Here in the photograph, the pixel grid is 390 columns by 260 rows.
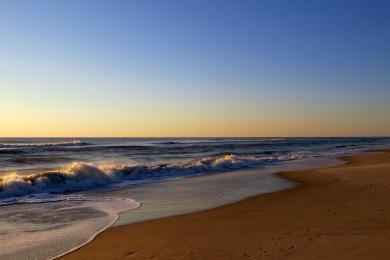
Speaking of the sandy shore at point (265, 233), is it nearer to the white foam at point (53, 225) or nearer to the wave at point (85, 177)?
the white foam at point (53, 225)


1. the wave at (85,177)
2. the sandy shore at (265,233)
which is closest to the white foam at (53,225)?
the sandy shore at (265,233)

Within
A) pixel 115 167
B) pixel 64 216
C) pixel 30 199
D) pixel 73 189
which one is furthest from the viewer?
pixel 115 167

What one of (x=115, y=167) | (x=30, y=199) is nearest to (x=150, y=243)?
(x=30, y=199)

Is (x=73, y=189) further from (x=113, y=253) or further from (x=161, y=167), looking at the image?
(x=113, y=253)

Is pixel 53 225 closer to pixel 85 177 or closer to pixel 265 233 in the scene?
pixel 265 233

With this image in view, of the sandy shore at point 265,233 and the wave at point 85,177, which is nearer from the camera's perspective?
the sandy shore at point 265,233

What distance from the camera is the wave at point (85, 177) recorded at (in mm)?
16156

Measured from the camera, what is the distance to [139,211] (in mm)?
11273

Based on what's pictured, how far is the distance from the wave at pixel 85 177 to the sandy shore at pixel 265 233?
8.02 m

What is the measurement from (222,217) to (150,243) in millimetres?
2631

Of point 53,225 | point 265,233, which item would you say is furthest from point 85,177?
point 265,233

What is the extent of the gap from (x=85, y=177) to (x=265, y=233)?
12.8 metres

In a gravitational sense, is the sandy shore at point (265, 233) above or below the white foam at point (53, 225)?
above

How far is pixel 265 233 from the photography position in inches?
318
